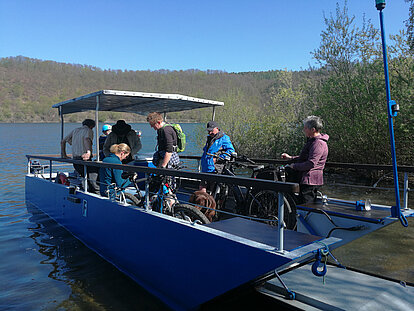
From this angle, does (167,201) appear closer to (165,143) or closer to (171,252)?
(165,143)

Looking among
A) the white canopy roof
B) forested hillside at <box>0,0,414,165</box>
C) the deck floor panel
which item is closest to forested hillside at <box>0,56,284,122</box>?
forested hillside at <box>0,0,414,165</box>

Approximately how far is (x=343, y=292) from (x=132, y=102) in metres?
5.12

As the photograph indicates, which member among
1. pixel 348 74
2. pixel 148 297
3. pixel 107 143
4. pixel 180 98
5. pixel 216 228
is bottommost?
pixel 148 297

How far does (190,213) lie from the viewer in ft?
13.9

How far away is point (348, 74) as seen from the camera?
51.3ft

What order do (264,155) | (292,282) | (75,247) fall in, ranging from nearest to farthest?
(292,282)
(75,247)
(264,155)

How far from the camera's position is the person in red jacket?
4312 mm

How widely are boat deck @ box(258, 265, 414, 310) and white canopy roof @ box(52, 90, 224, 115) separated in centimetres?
348

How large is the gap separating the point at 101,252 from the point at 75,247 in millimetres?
1162

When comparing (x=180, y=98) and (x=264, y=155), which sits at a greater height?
(x=180, y=98)

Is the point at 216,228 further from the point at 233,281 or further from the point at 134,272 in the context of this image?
the point at 134,272

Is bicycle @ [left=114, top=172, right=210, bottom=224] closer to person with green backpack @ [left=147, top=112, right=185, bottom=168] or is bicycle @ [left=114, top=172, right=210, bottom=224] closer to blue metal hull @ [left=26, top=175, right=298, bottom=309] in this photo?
person with green backpack @ [left=147, top=112, right=185, bottom=168]

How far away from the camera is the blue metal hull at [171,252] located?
9.55 ft

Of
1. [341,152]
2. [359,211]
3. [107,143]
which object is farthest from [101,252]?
[341,152]
